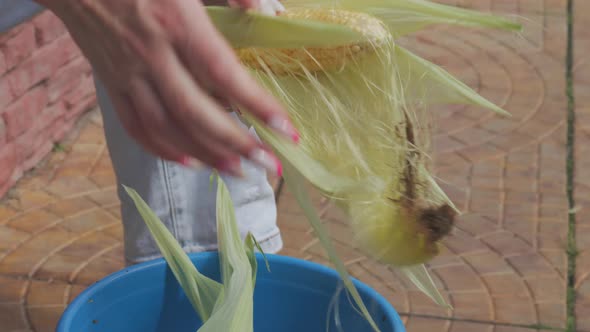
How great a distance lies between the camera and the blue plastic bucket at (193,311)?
55.8 inches

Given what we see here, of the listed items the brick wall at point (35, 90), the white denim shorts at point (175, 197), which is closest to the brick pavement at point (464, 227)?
the brick wall at point (35, 90)

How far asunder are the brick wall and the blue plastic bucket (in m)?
1.05

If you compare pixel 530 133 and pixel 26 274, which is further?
pixel 530 133

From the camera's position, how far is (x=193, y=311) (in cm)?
155

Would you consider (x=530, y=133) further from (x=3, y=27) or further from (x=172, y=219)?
(x=3, y=27)

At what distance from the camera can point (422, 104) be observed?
4.14ft

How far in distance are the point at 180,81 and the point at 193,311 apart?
2.79 ft

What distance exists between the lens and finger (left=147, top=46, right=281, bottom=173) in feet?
2.52

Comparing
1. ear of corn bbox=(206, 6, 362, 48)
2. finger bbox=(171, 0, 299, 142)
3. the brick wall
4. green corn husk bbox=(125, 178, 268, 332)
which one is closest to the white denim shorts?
green corn husk bbox=(125, 178, 268, 332)

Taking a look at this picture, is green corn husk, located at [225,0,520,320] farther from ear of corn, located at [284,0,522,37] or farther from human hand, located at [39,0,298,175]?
human hand, located at [39,0,298,175]

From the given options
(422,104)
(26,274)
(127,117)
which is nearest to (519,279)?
(422,104)

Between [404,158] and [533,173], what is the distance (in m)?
1.55

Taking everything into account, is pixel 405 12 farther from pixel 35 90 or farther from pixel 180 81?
pixel 35 90

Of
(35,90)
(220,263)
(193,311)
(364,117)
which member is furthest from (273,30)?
(35,90)
